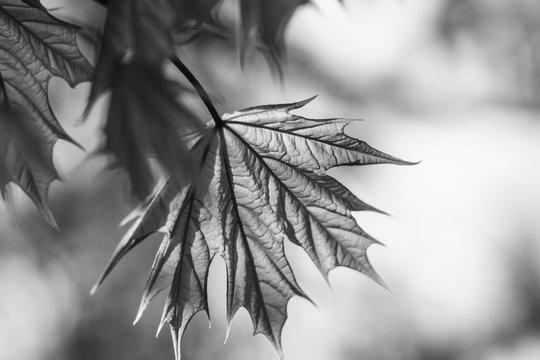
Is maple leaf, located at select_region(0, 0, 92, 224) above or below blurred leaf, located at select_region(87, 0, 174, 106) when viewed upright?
above

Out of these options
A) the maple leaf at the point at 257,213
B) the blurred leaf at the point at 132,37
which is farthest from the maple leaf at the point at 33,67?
the blurred leaf at the point at 132,37

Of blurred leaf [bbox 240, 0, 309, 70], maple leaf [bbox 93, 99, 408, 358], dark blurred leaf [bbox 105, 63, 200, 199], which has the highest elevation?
maple leaf [bbox 93, 99, 408, 358]

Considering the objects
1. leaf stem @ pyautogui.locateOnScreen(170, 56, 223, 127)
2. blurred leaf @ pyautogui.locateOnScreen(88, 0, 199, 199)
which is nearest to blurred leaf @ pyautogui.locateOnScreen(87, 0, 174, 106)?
blurred leaf @ pyautogui.locateOnScreen(88, 0, 199, 199)

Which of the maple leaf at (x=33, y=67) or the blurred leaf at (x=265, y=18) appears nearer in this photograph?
the blurred leaf at (x=265, y=18)

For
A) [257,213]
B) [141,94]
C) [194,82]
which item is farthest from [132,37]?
[257,213]

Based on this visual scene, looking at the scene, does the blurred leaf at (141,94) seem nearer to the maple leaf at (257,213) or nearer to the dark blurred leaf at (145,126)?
the dark blurred leaf at (145,126)

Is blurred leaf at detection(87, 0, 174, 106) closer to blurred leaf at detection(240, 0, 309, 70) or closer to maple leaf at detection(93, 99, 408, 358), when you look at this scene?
blurred leaf at detection(240, 0, 309, 70)

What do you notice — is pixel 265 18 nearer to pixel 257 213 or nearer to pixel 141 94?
pixel 141 94

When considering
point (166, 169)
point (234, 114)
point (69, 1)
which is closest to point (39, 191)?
point (234, 114)
